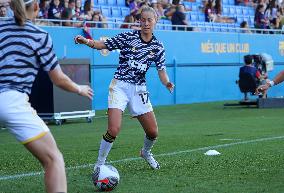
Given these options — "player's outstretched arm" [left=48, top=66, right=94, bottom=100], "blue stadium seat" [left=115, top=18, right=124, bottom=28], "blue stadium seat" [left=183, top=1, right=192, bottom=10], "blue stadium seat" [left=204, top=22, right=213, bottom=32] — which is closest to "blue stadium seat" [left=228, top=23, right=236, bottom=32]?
"blue stadium seat" [left=204, top=22, right=213, bottom=32]

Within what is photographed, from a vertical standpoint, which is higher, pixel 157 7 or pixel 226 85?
pixel 157 7

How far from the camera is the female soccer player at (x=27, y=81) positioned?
6.48m

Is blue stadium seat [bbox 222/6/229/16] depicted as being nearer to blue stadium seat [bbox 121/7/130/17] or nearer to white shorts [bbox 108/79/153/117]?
blue stadium seat [bbox 121/7/130/17]

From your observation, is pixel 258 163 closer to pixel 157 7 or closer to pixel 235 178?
pixel 235 178

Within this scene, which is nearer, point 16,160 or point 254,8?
point 16,160

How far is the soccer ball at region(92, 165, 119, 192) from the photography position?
9031mm

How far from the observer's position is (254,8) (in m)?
36.2

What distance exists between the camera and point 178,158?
39.4 ft

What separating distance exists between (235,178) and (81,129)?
8946 mm

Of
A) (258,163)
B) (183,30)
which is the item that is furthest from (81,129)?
(183,30)

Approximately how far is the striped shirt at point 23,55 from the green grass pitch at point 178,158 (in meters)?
2.62

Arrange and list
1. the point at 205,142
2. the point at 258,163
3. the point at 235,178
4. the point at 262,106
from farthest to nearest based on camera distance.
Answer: the point at 262,106 < the point at 205,142 < the point at 258,163 < the point at 235,178

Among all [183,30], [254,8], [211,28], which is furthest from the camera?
[254,8]

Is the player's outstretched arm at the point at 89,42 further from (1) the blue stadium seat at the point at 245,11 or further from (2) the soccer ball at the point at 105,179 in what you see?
(1) the blue stadium seat at the point at 245,11
